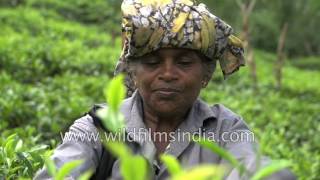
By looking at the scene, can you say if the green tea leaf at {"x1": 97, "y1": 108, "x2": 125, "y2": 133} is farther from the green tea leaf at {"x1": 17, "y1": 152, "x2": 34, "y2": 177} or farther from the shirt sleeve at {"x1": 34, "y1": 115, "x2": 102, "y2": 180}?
the green tea leaf at {"x1": 17, "y1": 152, "x2": 34, "y2": 177}

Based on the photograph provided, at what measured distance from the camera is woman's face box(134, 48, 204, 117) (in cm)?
193

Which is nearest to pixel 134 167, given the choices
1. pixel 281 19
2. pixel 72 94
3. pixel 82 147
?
pixel 82 147

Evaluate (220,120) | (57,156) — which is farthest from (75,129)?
(220,120)

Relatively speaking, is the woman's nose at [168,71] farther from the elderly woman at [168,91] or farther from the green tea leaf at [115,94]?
the green tea leaf at [115,94]

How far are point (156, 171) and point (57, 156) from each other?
1.03 feet

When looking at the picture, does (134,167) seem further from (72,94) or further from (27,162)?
(72,94)

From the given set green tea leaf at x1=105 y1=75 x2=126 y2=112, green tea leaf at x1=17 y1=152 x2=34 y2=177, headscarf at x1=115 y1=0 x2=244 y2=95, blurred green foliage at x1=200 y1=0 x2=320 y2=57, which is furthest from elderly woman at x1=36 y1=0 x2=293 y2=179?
blurred green foliage at x1=200 y1=0 x2=320 y2=57

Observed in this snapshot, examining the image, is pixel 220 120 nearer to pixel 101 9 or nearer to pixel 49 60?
pixel 49 60

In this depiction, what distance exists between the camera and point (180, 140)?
6.53 feet

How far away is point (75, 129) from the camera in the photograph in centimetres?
196

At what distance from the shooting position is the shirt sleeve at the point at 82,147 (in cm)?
177

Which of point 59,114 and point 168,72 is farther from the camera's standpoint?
point 59,114

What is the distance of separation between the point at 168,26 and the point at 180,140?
1.22 feet

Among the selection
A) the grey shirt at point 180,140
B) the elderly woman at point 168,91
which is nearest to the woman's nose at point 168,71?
the elderly woman at point 168,91
